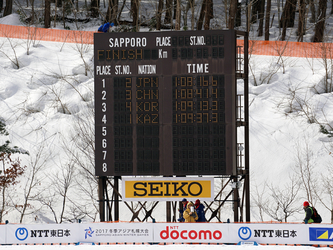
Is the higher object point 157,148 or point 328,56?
point 328,56

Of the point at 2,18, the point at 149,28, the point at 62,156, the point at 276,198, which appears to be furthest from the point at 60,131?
the point at 2,18

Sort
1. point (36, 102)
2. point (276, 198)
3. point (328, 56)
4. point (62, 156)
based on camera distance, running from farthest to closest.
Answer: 1. point (328, 56)
2. point (36, 102)
3. point (62, 156)
4. point (276, 198)

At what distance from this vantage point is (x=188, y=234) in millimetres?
12852

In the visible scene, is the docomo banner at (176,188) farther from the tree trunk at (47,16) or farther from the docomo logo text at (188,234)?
the tree trunk at (47,16)


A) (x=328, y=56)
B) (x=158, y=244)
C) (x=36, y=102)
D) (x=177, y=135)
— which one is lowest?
(x=158, y=244)

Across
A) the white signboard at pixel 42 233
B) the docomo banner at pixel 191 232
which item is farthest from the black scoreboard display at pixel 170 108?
the white signboard at pixel 42 233

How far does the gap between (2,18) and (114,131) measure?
93.1 ft

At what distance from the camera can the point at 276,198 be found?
21.0 m

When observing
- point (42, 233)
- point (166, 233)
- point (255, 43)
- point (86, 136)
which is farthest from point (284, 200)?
point (255, 43)

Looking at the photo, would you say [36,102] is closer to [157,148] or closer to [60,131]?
[60,131]

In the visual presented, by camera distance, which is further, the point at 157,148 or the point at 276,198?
the point at 276,198

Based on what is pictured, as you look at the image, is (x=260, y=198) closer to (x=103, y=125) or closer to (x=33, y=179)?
(x=103, y=125)

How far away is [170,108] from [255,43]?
1979cm

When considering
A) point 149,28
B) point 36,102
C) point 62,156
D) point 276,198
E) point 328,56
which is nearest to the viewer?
point 276,198
